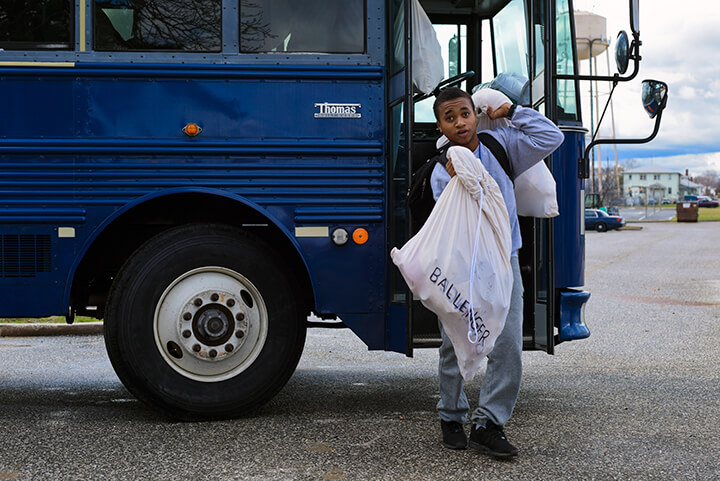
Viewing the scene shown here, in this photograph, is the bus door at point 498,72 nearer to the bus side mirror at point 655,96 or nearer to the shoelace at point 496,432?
the bus side mirror at point 655,96

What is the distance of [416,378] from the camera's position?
600 cm

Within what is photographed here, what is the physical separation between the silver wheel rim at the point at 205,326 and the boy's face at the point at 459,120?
1390 millimetres

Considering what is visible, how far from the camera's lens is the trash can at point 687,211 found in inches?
2146

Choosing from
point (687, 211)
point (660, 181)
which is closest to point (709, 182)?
point (660, 181)

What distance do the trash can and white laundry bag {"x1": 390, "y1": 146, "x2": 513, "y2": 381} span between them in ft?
180

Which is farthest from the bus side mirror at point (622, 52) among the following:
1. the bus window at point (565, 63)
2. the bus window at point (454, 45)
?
the bus window at point (454, 45)

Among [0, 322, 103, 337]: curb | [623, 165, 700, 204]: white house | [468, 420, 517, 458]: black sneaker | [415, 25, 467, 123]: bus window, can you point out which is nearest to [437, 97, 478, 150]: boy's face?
[468, 420, 517, 458]: black sneaker

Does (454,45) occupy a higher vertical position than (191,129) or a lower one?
higher

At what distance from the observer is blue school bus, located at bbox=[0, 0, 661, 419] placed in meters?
4.39

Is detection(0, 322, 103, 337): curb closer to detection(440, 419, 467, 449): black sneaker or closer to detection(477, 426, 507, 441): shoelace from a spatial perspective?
detection(440, 419, 467, 449): black sneaker

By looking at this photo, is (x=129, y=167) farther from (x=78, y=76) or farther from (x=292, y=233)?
(x=292, y=233)

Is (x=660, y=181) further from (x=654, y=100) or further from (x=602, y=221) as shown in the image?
(x=654, y=100)

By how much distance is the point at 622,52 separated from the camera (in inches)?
180

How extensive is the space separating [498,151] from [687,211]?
2169 inches
